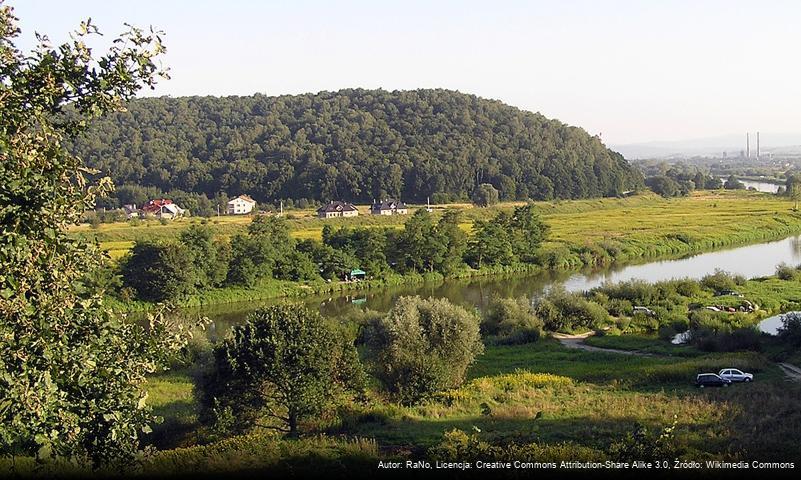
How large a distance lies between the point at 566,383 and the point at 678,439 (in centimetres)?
843

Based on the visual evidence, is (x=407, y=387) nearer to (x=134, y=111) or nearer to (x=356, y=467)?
(x=356, y=467)

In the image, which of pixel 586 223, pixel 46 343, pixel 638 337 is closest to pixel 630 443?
pixel 46 343

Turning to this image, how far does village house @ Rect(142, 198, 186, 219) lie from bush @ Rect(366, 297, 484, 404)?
61.7m

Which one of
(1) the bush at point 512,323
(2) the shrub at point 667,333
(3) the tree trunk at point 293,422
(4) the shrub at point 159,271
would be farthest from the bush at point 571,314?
(4) the shrub at point 159,271

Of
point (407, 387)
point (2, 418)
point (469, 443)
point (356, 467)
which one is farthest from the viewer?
point (407, 387)

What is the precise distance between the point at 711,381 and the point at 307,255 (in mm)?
31208

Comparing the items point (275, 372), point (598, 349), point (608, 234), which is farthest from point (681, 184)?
point (275, 372)

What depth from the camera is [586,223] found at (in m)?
75.7

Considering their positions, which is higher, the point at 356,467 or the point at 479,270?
the point at 356,467

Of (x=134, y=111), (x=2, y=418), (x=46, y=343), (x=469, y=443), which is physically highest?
(x=134, y=111)

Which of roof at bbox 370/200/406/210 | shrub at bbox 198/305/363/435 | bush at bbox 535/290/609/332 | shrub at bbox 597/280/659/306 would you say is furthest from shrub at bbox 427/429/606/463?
roof at bbox 370/200/406/210

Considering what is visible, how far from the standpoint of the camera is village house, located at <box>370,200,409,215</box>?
85.4 metres

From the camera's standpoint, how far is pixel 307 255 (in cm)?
4656

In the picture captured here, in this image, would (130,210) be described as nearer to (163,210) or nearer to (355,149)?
(163,210)
